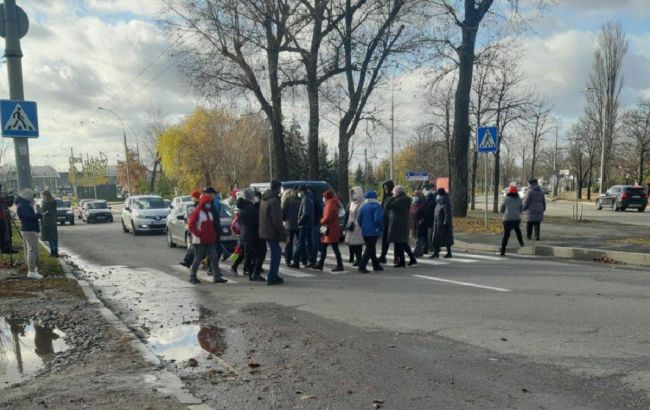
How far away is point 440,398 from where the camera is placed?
4.32 metres

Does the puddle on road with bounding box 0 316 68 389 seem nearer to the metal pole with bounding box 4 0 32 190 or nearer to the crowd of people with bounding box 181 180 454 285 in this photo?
the crowd of people with bounding box 181 180 454 285

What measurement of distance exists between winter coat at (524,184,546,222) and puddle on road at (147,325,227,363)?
1098cm

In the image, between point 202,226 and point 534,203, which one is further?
point 534,203

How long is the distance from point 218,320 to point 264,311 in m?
0.77

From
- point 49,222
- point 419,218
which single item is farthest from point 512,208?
point 49,222

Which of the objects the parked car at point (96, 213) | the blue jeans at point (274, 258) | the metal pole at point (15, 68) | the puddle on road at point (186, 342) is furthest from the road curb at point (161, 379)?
the parked car at point (96, 213)

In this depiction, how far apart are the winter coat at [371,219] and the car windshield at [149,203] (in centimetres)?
1431

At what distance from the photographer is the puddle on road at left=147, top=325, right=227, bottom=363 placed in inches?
228

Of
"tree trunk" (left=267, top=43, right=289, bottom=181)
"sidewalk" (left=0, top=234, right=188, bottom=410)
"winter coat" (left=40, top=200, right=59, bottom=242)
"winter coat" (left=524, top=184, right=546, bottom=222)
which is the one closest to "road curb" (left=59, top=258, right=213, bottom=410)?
"sidewalk" (left=0, top=234, right=188, bottom=410)

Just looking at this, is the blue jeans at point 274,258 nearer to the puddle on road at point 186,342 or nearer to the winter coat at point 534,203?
the puddle on road at point 186,342

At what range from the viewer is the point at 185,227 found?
15883mm

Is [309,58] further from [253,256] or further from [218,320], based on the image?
[218,320]

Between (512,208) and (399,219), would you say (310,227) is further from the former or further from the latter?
(512,208)

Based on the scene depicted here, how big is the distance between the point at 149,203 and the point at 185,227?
829 centimetres
